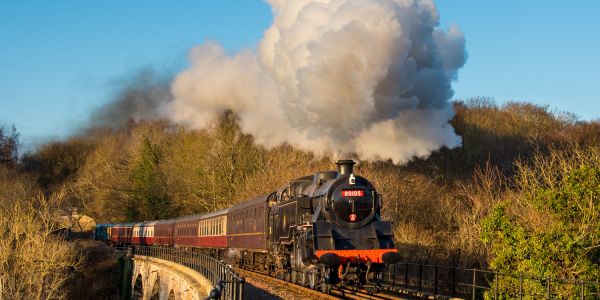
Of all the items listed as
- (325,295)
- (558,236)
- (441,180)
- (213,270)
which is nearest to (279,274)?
(213,270)

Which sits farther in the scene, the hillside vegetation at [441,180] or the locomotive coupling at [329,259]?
the hillside vegetation at [441,180]

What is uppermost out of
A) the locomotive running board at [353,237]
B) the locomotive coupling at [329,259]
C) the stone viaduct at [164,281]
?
the locomotive running board at [353,237]

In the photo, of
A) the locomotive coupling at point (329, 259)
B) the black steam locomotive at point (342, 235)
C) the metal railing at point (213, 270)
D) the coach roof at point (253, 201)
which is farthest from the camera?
the coach roof at point (253, 201)

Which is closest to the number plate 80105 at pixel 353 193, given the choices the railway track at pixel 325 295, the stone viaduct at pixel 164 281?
the railway track at pixel 325 295

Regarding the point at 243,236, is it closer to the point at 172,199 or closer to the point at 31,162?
the point at 172,199

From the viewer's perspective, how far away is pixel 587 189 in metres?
11.0

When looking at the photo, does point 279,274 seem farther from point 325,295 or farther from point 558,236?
point 558,236

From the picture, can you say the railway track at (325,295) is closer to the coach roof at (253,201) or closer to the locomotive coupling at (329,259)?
the locomotive coupling at (329,259)

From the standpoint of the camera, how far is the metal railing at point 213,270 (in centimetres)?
773

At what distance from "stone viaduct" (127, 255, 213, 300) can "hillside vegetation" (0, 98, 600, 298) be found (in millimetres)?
6421

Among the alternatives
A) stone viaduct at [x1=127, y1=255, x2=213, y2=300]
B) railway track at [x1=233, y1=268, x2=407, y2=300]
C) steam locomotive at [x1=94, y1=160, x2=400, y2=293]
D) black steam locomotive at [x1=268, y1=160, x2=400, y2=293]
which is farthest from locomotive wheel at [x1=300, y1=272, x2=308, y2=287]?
stone viaduct at [x1=127, y1=255, x2=213, y2=300]

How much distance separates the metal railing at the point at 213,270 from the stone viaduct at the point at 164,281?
23 centimetres

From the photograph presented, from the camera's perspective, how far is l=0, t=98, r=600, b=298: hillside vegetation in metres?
11.2

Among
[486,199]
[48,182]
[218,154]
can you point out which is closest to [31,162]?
[48,182]
